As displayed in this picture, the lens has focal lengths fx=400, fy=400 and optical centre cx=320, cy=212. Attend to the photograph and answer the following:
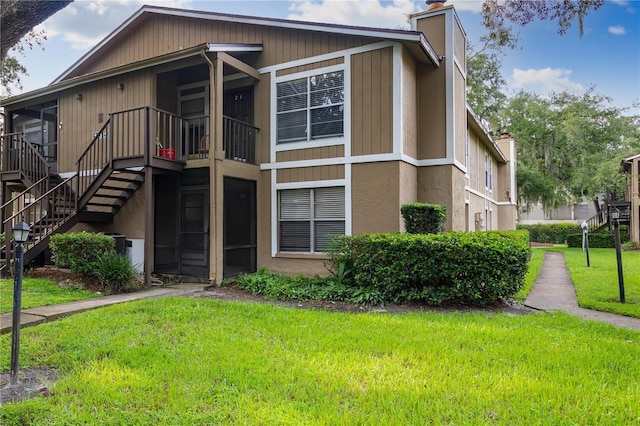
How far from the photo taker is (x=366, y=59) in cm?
866

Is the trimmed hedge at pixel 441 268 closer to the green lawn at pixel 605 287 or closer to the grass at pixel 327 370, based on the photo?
the grass at pixel 327 370

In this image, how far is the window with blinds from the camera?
29.4ft

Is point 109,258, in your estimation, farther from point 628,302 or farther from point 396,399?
point 628,302

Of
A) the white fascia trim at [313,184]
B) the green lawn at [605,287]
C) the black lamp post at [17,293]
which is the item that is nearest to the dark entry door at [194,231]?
the white fascia trim at [313,184]

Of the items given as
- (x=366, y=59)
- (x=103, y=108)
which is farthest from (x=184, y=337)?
(x=103, y=108)

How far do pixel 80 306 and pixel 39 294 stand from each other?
1.59 metres

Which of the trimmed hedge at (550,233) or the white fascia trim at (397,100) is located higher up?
the white fascia trim at (397,100)

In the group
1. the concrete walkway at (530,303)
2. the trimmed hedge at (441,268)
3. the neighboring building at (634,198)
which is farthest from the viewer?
the neighboring building at (634,198)

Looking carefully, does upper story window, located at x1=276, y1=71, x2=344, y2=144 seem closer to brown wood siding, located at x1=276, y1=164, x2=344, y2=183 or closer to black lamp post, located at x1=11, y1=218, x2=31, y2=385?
brown wood siding, located at x1=276, y1=164, x2=344, y2=183

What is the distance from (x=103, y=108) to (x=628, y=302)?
12946 mm

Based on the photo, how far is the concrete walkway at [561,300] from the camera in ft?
18.8

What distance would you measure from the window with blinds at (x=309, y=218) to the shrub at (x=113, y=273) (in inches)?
132

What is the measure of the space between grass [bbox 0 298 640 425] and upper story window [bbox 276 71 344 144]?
197 inches

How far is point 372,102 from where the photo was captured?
28.2 ft
